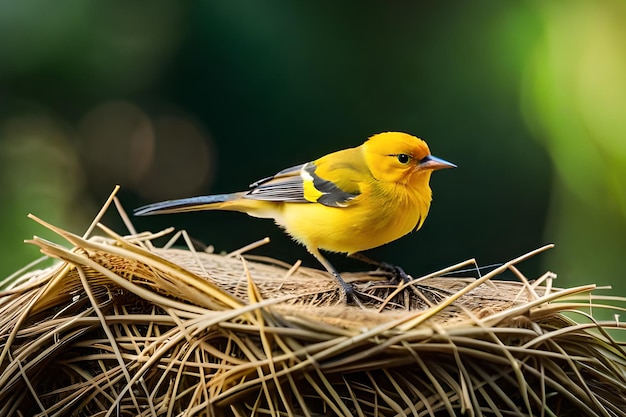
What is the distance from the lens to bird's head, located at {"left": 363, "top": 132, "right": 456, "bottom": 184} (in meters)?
1.12

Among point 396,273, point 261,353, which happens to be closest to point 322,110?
point 396,273

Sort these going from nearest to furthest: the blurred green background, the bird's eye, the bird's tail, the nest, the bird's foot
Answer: the nest < the bird's foot < the bird's eye < the bird's tail < the blurred green background

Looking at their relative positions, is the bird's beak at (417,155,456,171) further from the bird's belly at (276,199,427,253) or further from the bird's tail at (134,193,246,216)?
the bird's tail at (134,193,246,216)

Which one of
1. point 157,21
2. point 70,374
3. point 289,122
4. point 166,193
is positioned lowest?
point 70,374

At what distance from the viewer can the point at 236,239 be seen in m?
1.76

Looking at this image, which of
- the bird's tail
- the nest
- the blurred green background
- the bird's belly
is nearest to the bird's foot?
the bird's belly

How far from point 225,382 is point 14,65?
143cm

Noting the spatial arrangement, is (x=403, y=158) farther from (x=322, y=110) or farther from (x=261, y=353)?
(x=322, y=110)

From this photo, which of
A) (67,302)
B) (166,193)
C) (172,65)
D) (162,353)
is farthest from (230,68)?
(162,353)

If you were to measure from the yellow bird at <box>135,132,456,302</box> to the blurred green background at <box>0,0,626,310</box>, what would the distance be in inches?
20.8

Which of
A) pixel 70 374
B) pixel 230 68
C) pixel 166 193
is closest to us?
pixel 70 374

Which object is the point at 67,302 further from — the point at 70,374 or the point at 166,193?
the point at 166,193

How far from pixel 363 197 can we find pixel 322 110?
69 cm

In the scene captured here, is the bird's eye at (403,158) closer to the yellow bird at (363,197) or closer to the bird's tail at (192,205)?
the yellow bird at (363,197)
